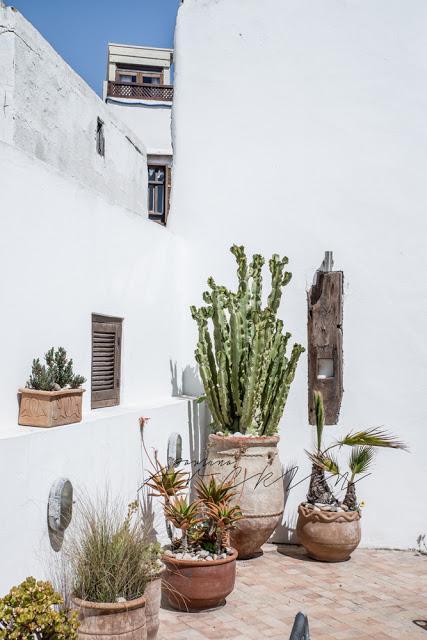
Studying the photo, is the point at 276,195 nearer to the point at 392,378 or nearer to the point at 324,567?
the point at 392,378

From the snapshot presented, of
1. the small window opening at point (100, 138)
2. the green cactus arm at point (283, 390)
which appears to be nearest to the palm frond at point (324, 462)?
the green cactus arm at point (283, 390)

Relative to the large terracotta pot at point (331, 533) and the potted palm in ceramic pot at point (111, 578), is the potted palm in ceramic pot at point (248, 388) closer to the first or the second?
the large terracotta pot at point (331, 533)

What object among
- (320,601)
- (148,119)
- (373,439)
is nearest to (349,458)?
(373,439)

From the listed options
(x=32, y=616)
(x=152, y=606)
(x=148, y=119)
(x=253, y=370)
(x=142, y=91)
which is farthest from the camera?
(x=142, y=91)

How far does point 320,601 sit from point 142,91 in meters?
13.5

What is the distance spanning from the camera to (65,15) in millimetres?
6996

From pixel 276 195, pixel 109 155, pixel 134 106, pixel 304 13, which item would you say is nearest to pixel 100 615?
pixel 276 195

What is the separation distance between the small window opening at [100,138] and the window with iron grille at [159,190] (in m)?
4.06

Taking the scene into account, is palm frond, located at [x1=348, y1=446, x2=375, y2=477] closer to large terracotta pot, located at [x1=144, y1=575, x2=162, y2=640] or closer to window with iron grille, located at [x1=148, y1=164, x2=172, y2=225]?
large terracotta pot, located at [x1=144, y1=575, x2=162, y2=640]

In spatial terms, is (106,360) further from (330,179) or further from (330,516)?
(330,179)

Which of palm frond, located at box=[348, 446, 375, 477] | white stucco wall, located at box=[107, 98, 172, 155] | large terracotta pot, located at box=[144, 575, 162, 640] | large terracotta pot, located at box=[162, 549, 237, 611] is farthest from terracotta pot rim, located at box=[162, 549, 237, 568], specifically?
white stucco wall, located at box=[107, 98, 172, 155]

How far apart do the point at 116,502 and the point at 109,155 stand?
20.7 feet

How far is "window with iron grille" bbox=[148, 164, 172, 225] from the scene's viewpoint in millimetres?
14430

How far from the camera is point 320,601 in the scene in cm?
617
